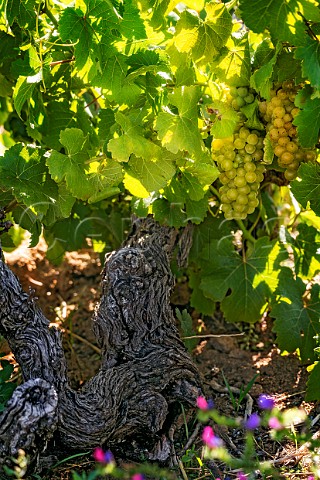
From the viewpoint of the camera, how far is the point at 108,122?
8.31 ft

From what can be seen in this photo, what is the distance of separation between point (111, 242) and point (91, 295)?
0.96 ft

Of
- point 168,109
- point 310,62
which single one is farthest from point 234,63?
point 310,62

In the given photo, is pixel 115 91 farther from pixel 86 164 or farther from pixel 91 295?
pixel 91 295

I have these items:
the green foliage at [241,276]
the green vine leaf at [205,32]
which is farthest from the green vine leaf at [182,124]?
the green foliage at [241,276]

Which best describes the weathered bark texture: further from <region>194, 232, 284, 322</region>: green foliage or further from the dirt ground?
<region>194, 232, 284, 322</region>: green foliage

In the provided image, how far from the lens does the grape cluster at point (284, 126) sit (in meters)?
2.29

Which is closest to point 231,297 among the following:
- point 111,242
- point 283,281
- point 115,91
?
point 283,281

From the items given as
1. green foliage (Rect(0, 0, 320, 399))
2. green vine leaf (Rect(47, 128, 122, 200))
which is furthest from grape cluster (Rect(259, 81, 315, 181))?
green vine leaf (Rect(47, 128, 122, 200))

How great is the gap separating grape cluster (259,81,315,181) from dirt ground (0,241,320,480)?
0.73m

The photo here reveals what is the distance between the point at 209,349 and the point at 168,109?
110cm

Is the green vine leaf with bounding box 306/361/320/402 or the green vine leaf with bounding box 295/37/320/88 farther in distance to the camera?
the green vine leaf with bounding box 306/361/320/402

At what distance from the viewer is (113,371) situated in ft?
7.78

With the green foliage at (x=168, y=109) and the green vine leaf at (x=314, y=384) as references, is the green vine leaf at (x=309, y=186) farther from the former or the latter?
the green vine leaf at (x=314, y=384)

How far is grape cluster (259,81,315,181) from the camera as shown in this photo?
7.53 feet
